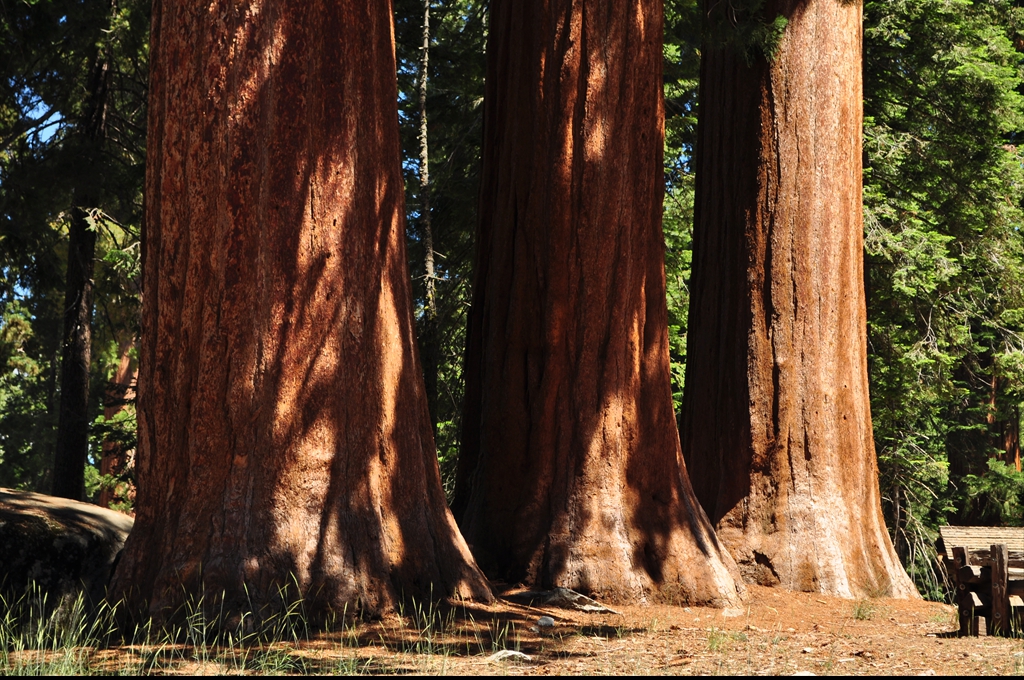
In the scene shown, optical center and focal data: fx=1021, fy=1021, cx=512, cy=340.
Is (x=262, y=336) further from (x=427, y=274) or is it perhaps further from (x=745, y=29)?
(x=427, y=274)

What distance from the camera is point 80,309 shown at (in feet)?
47.9

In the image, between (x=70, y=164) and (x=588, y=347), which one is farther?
(x=70, y=164)

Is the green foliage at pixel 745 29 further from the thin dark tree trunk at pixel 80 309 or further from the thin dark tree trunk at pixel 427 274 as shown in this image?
the thin dark tree trunk at pixel 80 309

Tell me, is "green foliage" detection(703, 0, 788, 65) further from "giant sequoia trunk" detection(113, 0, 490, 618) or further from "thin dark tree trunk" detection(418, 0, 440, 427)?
"thin dark tree trunk" detection(418, 0, 440, 427)

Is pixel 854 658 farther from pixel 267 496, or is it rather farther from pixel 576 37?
pixel 576 37

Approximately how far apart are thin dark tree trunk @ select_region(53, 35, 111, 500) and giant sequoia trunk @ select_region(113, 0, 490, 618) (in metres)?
9.50

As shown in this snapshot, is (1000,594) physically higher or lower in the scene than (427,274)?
lower

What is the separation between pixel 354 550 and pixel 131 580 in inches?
47.1

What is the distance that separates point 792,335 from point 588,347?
233cm

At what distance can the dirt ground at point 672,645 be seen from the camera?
185 inches

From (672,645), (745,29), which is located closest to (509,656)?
(672,645)

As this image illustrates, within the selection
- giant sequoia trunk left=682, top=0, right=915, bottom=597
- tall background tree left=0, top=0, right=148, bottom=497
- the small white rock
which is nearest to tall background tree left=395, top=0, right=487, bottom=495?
tall background tree left=0, top=0, right=148, bottom=497

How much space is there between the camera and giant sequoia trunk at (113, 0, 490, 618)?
18.0ft

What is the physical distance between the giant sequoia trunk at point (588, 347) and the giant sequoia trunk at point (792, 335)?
1.33 metres
